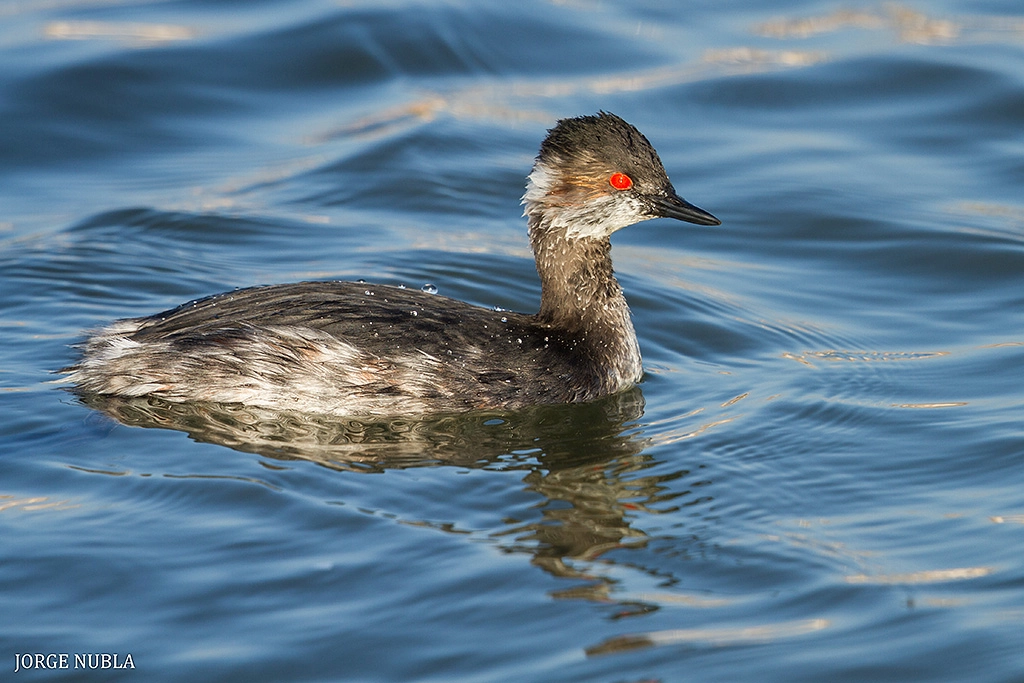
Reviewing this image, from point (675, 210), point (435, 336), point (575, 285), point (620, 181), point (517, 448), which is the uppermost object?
point (620, 181)

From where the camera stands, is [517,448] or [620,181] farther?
[620,181]

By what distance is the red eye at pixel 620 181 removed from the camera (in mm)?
7840

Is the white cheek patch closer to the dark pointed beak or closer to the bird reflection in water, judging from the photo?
the dark pointed beak

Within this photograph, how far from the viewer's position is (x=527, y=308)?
943 cm

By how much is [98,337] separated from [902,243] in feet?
18.9

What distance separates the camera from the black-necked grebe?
725 cm

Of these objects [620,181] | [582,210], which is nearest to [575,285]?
[582,210]

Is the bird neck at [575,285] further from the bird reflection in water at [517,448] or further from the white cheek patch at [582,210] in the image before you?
the bird reflection in water at [517,448]

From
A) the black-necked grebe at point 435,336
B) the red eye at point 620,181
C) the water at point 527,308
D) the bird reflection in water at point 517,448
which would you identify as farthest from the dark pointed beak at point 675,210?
the bird reflection in water at point 517,448

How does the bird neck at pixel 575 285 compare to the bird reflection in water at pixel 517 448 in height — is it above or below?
above

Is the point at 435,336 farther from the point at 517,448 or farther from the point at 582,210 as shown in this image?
the point at 582,210

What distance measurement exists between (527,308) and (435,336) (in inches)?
83.6

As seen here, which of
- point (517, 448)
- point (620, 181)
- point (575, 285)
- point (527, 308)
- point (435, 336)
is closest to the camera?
point (517, 448)

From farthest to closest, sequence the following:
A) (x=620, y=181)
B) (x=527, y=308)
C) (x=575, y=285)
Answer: (x=527, y=308)
(x=575, y=285)
(x=620, y=181)
